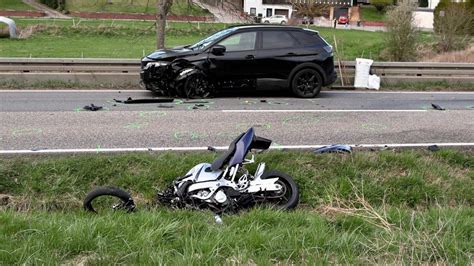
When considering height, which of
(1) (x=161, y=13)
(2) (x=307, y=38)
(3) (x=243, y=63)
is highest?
(1) (x=161, y=13)

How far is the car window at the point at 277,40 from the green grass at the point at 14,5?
66224mm

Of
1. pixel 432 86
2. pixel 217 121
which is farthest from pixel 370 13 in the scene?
pixel 217 121

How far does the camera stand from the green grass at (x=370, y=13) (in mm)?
94125

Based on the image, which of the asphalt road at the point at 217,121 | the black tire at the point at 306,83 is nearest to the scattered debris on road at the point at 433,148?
the asphalt road at the point at 217,121

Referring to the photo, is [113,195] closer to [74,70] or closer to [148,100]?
[148,100]

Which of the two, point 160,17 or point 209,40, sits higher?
point 160,17

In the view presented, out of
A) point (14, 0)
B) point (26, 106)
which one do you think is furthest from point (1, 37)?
point (14, 0)

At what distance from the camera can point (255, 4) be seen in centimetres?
8956

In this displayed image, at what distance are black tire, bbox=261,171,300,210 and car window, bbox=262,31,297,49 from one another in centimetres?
679

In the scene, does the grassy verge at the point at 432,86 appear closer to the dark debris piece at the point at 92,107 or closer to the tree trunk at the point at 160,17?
the tree trunk at the point at 160,17

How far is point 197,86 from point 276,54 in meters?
2.06

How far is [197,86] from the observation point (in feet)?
36.4

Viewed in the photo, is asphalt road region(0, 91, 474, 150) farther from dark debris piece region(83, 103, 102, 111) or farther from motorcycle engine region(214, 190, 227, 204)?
motorcycle engine region(214, 190, 227, 204)

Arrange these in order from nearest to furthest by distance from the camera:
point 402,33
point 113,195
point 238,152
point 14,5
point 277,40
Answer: point 113,195 → point 238,152 → point 277,40 → point 402,33 → point 14,5
